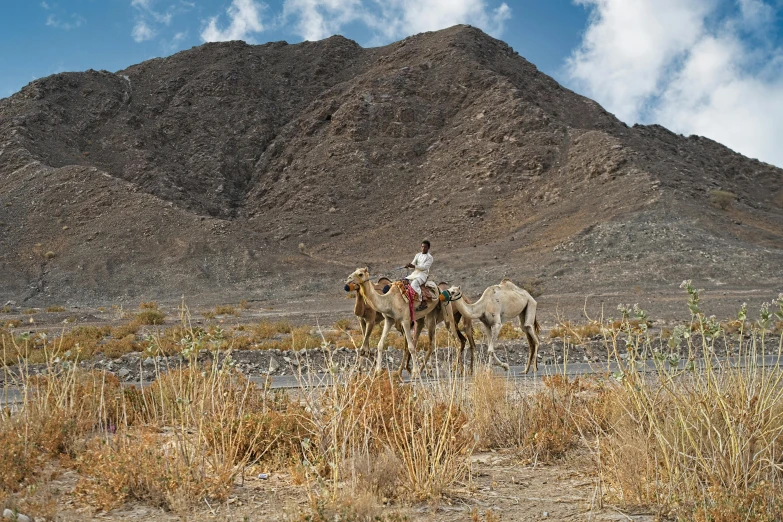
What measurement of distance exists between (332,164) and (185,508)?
62383 mm

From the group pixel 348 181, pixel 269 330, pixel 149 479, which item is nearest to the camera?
pixel 149 479

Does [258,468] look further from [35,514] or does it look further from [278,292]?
[278,292]

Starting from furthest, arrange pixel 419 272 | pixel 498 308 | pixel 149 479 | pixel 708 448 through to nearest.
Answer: pixel 419 272, pixel 498 308, pixel 149 479, pixel 708 448

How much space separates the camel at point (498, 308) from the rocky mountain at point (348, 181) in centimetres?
2454

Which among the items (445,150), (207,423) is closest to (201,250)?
(445,150)

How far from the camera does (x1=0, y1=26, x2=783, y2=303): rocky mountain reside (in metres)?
43.3

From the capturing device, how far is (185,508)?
474cm

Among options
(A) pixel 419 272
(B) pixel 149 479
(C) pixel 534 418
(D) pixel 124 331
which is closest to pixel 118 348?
(D) pixel 124 331

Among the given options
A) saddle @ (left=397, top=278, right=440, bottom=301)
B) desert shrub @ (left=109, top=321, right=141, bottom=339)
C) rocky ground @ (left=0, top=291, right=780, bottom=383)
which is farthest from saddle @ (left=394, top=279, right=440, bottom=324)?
desert shrub @ (left=109, top=321, right=141, bottom=339)

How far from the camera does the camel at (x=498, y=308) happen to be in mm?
12688

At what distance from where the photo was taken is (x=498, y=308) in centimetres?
1302

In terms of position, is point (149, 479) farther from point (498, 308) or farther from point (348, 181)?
point (348, 181)

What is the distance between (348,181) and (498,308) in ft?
170

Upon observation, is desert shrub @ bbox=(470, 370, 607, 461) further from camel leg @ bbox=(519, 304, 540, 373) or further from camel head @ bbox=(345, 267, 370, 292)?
camel leg @ bbox=(519, 304, 540, 373)
